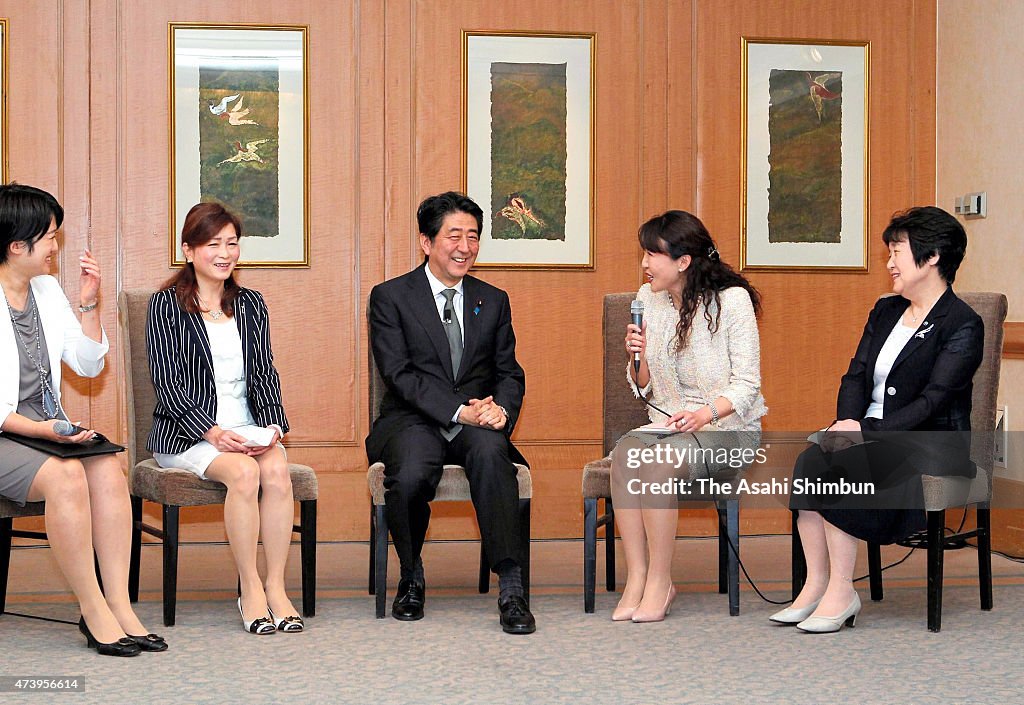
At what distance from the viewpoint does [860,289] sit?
5.52m

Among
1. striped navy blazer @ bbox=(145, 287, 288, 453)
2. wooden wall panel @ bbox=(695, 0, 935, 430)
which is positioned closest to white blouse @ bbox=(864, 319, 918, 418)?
wooden wall panel @ bbox=(695, 0, 935, 430)

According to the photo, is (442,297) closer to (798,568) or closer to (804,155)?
(798,568)

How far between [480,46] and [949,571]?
3.01m

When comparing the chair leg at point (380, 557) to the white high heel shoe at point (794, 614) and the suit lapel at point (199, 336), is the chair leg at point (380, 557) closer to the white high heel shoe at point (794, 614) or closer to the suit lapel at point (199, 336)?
the suit lapel at point (199, 336)

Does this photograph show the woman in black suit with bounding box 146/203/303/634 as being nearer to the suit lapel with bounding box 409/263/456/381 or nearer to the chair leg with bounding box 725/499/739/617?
the suit lapel with bounding box 409/263/456/381

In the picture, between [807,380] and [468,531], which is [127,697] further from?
[807,380]

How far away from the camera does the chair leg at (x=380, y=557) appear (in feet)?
11.9

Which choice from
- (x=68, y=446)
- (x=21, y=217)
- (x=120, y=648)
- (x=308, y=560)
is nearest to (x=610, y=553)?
(x=308, y=560)

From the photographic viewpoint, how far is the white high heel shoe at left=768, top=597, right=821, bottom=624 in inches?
138

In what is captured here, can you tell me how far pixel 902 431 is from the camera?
3521 millimetres

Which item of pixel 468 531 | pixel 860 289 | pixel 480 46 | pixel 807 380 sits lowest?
pixel 468 531

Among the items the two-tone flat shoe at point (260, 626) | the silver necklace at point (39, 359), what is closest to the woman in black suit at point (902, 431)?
the two-tone flat shoe at point (260, 626)

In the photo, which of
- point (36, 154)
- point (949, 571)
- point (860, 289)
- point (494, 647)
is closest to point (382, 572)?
point (494, 647)

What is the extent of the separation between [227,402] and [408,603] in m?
0.87
